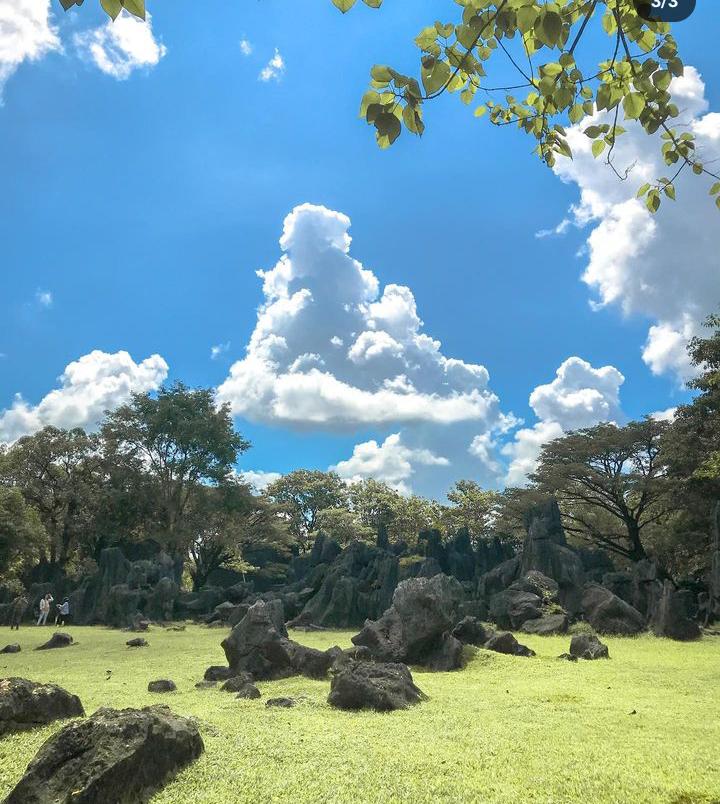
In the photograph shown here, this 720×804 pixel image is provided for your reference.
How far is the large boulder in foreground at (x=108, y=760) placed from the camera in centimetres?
410

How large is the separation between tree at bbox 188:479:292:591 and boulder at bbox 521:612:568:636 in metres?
25.5

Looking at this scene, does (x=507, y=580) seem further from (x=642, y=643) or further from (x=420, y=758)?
(x=420, y=758)

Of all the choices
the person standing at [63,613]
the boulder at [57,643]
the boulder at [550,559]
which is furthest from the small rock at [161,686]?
the person standing at [63,613]

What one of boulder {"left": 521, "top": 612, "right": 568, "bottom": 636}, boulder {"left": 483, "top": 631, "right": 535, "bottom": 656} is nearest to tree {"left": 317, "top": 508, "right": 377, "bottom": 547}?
boulder {"left": 521, "top": 612, "right": 568, "bottom": 636}

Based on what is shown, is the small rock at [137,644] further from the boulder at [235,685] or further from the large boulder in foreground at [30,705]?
the large boulder in foreground at [30,705]

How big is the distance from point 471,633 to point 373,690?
8.25m

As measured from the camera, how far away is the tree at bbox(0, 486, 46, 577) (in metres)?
23.5

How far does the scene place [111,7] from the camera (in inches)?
87.9

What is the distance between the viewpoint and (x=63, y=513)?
132 ft

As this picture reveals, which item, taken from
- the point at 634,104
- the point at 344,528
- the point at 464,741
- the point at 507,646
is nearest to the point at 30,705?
the point at 464,741

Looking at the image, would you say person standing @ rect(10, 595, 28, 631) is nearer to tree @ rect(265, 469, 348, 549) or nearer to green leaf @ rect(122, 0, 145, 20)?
green leaf @ rect(122, 0, 145, 20)

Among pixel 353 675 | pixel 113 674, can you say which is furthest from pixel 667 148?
pixel 113 674

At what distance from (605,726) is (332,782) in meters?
3.53

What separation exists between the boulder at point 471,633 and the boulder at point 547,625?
502cm
